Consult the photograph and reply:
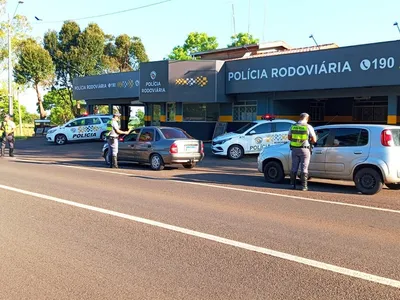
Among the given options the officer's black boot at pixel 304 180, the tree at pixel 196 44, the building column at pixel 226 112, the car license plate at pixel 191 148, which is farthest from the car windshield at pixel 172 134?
the tree at pixel 196 44

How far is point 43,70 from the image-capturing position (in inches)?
1793

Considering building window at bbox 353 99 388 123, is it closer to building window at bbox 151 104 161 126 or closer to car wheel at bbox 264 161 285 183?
building window at bbox 151 104 161 126

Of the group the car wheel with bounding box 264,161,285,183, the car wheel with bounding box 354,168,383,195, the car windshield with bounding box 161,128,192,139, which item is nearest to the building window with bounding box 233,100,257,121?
the car windshield with bounding box 161,128,192,139

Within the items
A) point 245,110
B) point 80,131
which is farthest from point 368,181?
point 80,131

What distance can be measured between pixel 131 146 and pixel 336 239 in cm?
1053

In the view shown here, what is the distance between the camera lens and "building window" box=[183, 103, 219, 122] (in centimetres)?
2564

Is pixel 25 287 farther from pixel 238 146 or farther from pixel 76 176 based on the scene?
pixel 238 146

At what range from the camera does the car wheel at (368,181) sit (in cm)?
965

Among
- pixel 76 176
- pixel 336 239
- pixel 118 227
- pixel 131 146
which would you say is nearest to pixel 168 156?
pixel 131 146

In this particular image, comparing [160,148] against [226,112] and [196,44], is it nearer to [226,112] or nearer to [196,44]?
[226,112]

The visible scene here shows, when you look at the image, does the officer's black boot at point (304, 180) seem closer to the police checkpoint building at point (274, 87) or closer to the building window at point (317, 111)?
the police checkpoint building at point (274, 87)

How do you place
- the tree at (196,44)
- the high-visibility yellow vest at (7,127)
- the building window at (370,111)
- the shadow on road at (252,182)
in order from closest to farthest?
the shadow on road at (252,182) → the high-visibility yellow vest at (7,127) → the building window at (370,111) → the tree at (196,44)

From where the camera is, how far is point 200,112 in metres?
26.0

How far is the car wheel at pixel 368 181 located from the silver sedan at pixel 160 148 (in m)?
6.11
